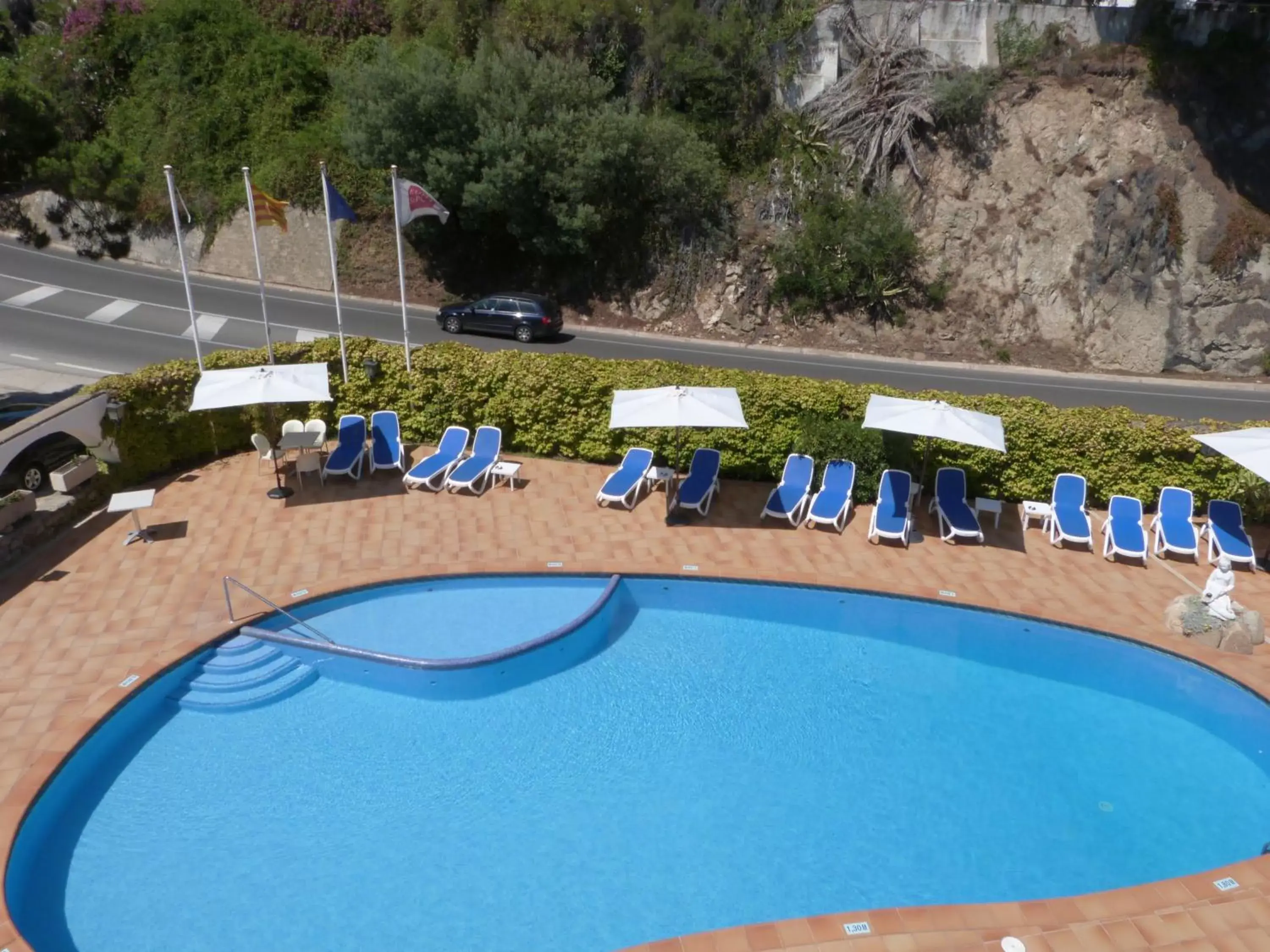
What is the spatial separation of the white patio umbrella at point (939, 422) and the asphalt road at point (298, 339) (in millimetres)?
10955

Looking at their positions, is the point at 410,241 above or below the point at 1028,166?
below

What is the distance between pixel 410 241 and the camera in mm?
31250

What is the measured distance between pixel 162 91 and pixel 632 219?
20.1 m

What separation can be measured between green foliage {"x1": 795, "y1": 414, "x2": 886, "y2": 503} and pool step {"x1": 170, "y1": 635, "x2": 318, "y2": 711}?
804 cm

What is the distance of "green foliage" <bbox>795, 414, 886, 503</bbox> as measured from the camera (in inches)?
546

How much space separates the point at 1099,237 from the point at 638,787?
82.3ft

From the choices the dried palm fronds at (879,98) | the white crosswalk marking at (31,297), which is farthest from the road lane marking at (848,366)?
the dried palm fronds at (879,98)

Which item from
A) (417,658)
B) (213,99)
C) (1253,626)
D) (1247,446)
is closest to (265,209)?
(417,658)

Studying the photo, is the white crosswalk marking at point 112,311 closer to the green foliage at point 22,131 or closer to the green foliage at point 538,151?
the green foliage at point 538,151

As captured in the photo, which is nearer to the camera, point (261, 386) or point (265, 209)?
point (261, 386)

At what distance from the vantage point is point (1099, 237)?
88.3 ft

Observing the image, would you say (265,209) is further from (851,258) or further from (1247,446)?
(851,258)

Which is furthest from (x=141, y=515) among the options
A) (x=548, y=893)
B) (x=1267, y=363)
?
(x=1267, y=363)

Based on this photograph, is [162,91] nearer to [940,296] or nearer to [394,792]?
[940,296]
